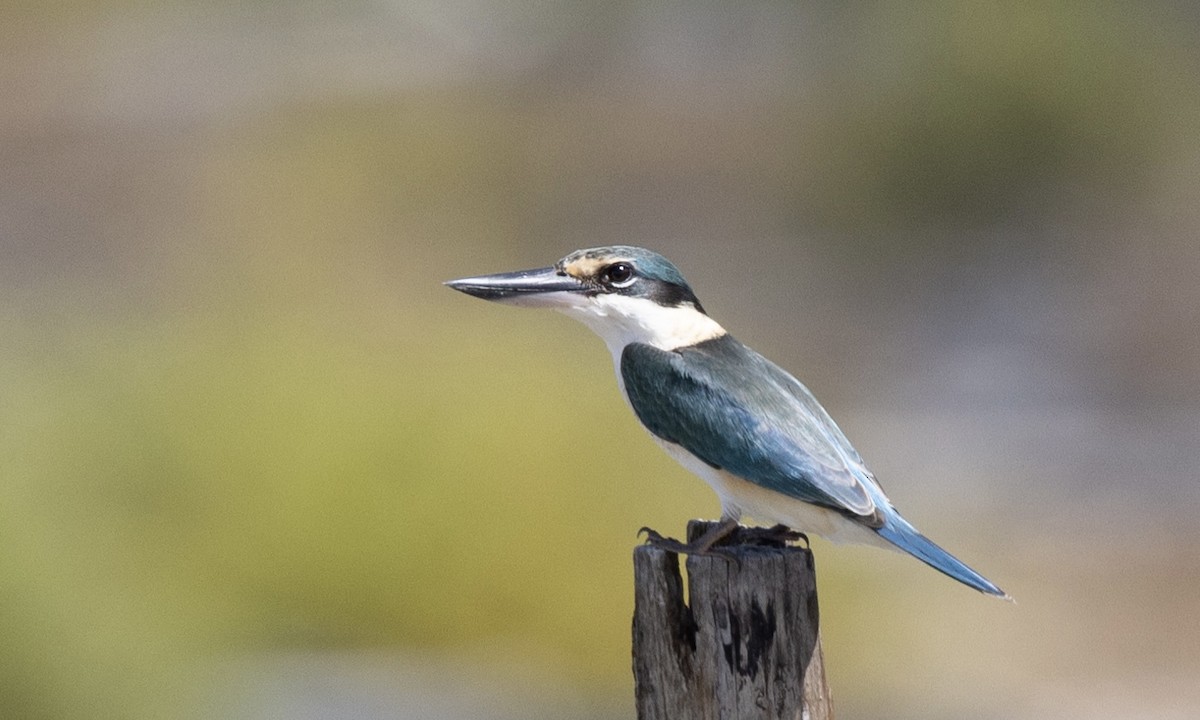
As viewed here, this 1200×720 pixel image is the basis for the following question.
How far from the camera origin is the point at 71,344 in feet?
22.1

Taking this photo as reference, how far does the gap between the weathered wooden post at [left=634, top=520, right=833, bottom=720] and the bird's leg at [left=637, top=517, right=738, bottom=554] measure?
2cm

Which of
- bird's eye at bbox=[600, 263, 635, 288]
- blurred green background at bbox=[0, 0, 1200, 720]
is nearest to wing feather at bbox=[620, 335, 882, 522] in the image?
bird's eye at bbox=[600, 263, 635, 288]

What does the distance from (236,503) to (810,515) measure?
3296mm

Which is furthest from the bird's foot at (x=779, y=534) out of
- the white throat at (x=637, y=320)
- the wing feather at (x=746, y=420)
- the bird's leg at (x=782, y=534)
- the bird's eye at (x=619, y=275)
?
the bird's eye at (x=619, y=275)

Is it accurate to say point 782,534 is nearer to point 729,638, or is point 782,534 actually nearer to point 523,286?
point 729,638

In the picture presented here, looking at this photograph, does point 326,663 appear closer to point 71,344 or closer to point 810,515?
point 71,344

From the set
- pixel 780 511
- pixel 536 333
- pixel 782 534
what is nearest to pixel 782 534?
pixel 782 534

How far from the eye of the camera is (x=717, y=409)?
302cm

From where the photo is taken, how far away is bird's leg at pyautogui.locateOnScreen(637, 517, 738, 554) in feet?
9.45

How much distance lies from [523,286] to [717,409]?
440 millimetres

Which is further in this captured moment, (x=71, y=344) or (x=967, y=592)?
(x=967, y=592)

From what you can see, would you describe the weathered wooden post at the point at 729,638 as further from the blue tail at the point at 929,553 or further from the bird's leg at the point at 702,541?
the blue tail at the point at 929,553

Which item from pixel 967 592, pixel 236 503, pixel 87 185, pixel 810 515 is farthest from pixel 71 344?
pixel 87 185

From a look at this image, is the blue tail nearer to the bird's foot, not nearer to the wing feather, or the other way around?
the wing feather
